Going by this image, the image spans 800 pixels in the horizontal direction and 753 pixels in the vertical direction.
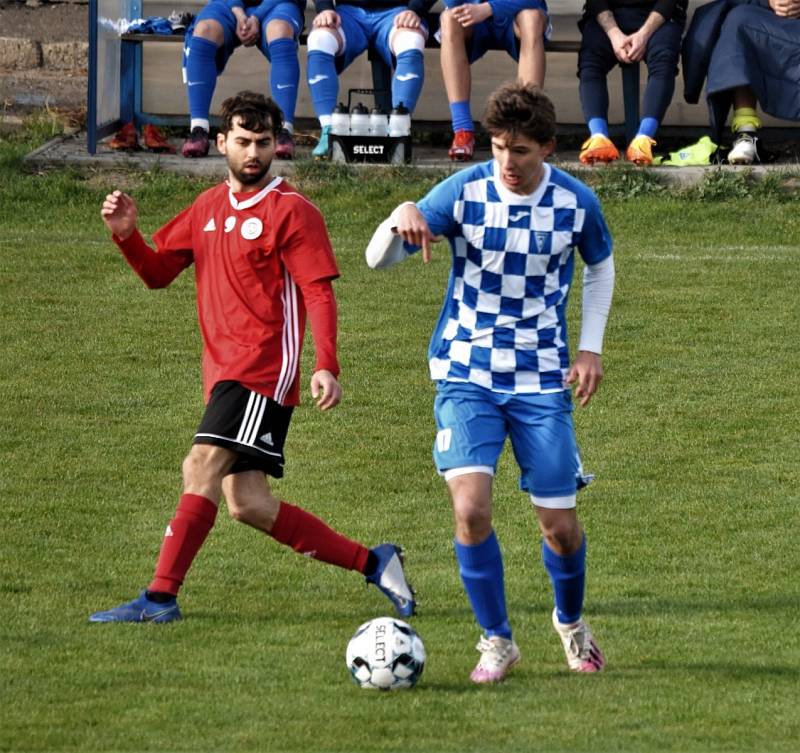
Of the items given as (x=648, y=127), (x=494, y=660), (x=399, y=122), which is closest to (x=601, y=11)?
(x=648, y=127)

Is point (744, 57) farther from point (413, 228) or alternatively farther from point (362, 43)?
point (413, 228)

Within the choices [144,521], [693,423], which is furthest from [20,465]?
[693,423]

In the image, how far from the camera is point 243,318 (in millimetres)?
5855

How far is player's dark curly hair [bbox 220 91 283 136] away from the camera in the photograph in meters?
5.82

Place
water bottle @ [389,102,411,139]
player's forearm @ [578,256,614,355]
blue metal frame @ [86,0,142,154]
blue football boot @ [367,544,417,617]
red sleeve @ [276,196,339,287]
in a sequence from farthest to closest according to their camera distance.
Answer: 1. blue metal frame @ [86,0,142,154]
2. water bottle @ [389,102,411,139]
3. blue football boot @ [367,544,417,617]
4. red sleeve @ [276,196,339,287]
5. player's forearm @ [578,256,614,355]

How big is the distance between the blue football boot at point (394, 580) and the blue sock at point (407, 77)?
6935 millimetres

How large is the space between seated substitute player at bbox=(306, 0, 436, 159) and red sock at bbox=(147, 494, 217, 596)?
711cm

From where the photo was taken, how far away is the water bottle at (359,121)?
12.5m

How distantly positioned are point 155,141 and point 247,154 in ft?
25.7

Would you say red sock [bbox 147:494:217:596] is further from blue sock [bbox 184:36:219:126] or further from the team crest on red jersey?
blue sock [bbox 184:36:219:126]

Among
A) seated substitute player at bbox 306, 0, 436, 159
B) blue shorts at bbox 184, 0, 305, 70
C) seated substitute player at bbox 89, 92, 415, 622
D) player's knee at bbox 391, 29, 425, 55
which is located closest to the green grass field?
seated substitute player at bbox 89, 92, 415, 622

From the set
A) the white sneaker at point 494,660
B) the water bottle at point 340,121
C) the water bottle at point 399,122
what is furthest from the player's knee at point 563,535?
the water bottle at point 340,121

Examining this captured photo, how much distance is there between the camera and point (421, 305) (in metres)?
10.5

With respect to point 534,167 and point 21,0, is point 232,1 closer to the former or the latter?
point 21,0
